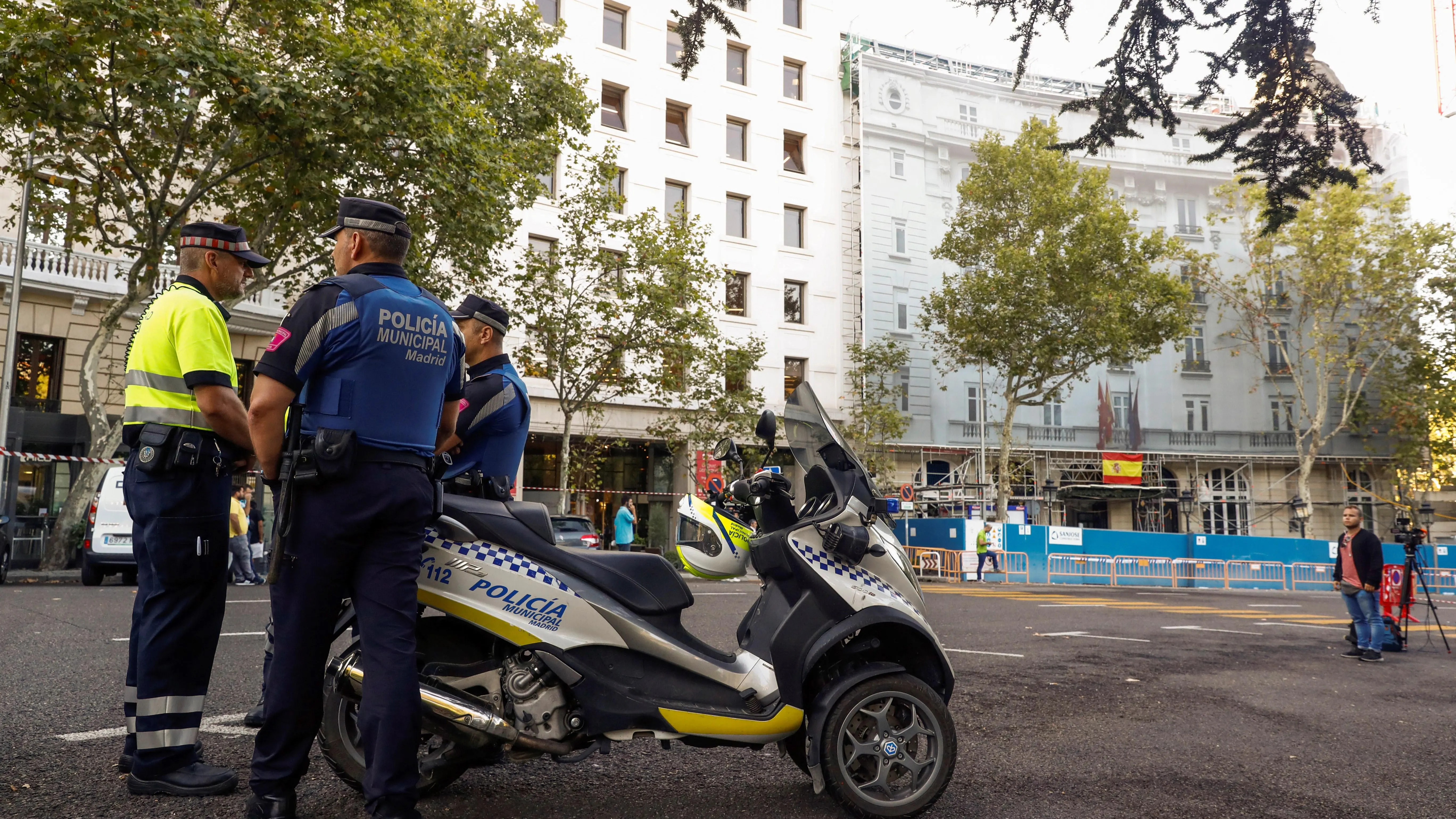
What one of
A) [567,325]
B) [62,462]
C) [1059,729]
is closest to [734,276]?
[567,325]

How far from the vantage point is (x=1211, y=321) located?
41375mm

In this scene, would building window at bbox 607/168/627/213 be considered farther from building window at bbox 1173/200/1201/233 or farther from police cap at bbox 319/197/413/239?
police cap at bbox 319/197/413/239

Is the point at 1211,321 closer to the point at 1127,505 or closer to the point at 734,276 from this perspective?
the point at 1127,505

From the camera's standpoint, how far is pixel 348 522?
294 cm

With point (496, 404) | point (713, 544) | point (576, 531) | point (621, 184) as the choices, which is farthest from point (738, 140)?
point (713, 544)

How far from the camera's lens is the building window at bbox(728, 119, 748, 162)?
104 ft

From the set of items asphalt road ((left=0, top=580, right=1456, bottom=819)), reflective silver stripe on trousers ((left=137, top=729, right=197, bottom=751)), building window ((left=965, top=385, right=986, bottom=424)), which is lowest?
asphalt road ((left=0, top=580, right=1456, bottom=819))

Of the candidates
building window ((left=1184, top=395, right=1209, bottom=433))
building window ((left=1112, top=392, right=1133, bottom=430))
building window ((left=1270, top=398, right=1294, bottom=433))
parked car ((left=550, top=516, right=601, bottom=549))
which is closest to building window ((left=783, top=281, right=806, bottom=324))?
parked car ((left=550, top=516, right=601, bottom=549))

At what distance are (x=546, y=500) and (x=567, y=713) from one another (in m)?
25.1

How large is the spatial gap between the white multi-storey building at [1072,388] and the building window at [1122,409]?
0.06m

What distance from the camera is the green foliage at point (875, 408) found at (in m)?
30.7

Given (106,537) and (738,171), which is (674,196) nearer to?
(738,171)

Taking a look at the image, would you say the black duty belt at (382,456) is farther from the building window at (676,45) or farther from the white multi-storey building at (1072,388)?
the white multi-storey building at (1072,388)

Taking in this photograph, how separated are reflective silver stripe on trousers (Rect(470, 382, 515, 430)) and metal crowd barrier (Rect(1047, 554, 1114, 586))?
79.5ft
